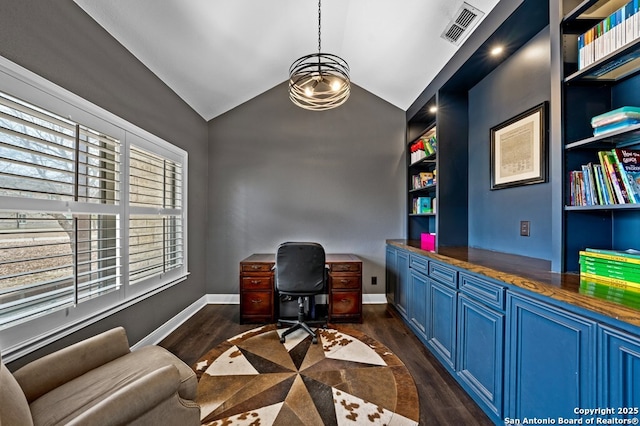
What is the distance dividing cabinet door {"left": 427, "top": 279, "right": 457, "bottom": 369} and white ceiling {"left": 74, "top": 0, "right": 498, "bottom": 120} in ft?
7.31

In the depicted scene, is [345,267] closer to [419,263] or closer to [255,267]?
[419,263]

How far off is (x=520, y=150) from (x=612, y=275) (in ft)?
4.04

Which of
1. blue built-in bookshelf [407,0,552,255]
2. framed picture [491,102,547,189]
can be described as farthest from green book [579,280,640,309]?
framed picture [491,102,547,189]

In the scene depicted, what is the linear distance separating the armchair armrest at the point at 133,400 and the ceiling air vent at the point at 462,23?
10.2 feet

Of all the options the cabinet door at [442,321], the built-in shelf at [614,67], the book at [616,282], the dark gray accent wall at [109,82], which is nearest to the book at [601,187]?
the book at [616,282]

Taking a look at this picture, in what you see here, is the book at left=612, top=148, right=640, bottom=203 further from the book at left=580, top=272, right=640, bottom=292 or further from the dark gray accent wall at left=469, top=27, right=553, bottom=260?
the dark gray accent wall at left=469, top=27, right=553, bottom=260

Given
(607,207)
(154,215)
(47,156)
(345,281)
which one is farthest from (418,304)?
(47,156)

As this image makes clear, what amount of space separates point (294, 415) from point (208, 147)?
342 cm

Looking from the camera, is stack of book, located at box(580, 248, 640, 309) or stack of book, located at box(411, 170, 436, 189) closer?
stack of book, located at box(580, 248, 640, 309)

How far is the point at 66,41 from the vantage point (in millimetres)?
1682

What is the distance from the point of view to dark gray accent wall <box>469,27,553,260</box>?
1947 mm

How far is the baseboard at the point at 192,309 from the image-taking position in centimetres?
252

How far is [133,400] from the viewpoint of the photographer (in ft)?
3.42

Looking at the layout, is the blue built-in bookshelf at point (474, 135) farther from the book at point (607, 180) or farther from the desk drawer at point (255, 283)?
the desk drawer at point (255, 283)
